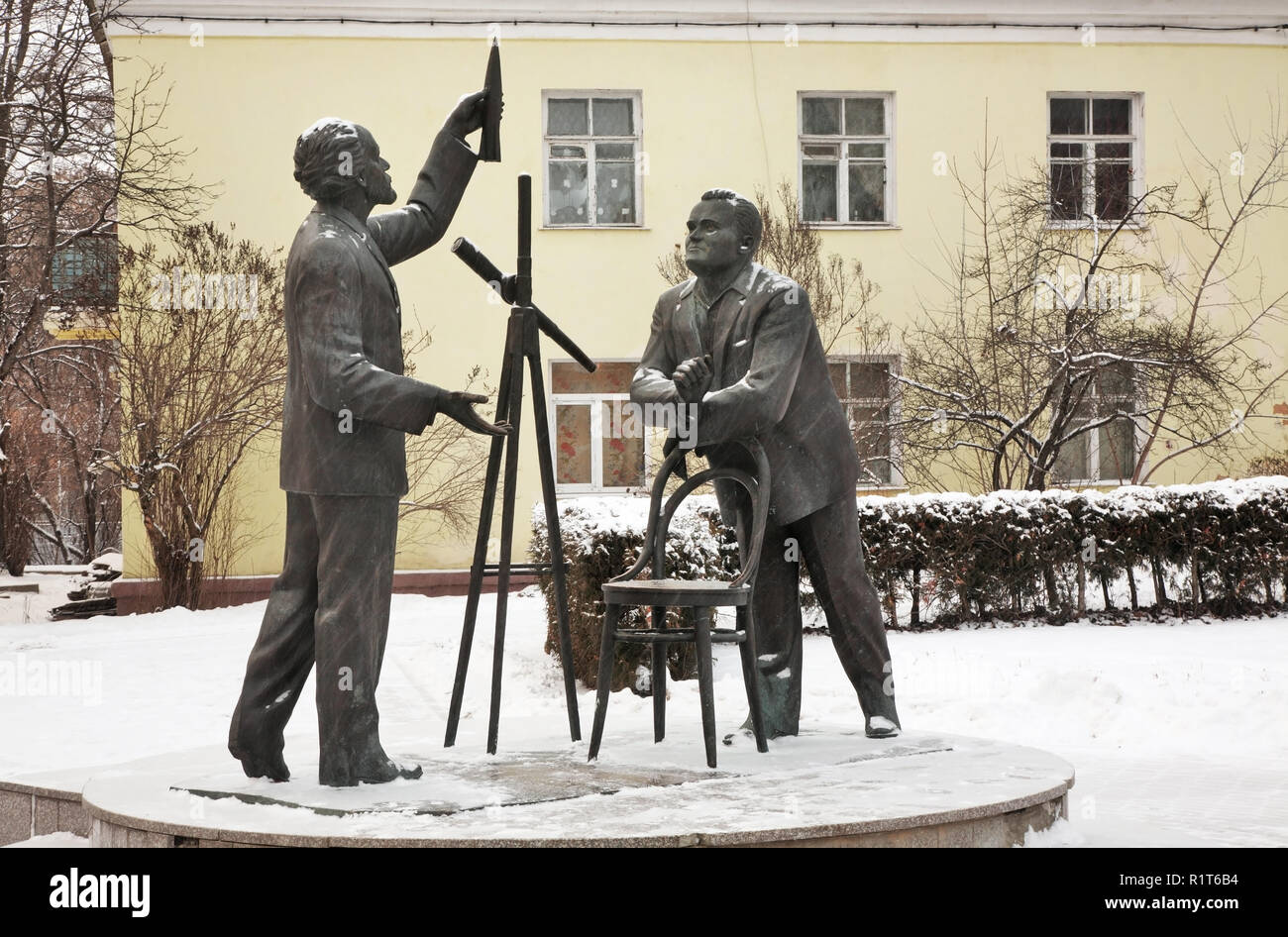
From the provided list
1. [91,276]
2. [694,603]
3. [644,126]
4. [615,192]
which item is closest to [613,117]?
[644,126]

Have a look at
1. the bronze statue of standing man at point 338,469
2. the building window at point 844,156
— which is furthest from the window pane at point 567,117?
the bronze statue of standing man at point 338,469

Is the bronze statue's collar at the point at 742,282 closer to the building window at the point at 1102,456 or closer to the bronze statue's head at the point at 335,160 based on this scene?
the bronze statue's head at the point at 335,160

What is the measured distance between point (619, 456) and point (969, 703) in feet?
27.6

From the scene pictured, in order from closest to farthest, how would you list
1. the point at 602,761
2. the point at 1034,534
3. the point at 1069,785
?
the point at 1069,785, the point at 602,761, the point at 1034,534

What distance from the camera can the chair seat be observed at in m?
5.16

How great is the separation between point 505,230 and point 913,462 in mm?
5032

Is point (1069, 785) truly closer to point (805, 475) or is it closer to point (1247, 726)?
point (805, 475)

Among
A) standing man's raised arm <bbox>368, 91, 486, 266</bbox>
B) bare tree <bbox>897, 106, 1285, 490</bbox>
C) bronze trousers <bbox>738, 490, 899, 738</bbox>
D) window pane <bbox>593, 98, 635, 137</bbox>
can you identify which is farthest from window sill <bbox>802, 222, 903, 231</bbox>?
standing man's raised arm <bbox>368, 91, 486, 266</bbox>

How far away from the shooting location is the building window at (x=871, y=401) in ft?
51.9

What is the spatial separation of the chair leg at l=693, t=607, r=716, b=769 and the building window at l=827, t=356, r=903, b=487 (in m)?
10.7

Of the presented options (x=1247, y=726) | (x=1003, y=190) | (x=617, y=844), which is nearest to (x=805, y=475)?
(x=617, y=844)

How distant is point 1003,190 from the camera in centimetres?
1670

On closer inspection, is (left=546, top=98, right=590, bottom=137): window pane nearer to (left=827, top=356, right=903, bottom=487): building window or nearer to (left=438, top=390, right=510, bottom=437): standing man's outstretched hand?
(left=827, top=356, right=903, bottom=487): building window

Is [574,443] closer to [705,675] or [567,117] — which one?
[567,117]
